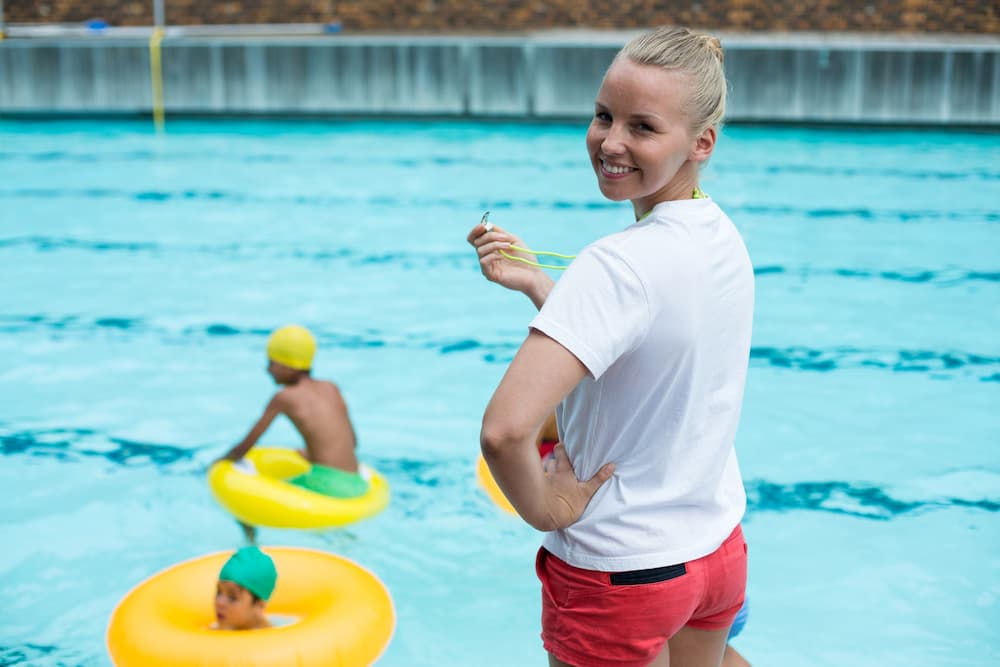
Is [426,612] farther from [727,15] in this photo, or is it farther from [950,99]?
[727,15]

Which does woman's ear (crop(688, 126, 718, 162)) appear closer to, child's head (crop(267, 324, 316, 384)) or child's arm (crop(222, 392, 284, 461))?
child's head (crop(267, 324, 316, 384))

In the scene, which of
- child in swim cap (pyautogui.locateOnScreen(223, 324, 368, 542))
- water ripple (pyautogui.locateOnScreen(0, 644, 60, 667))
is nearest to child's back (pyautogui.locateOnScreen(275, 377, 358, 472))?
child in swim cap (pyautogui.locateOnScreen(223, 324, 368, 542))

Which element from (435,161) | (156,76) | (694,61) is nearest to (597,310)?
(694,61)

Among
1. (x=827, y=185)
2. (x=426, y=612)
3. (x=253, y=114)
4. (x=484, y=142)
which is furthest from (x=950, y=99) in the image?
(x=426, y=612)

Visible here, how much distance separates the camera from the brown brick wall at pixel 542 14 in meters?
16.5

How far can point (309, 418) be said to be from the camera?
4.07 metres

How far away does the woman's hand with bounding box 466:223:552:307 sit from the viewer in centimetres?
182

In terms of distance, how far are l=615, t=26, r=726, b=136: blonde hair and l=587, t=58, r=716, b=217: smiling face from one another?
11 mm

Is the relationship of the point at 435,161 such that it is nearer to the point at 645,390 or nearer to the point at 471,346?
the point at 471,346

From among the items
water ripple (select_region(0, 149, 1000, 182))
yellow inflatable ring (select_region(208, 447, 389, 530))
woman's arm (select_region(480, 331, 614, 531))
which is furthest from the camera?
water ripple (select_region(0, 149, 1000, 182))

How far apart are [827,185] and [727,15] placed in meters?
6.73

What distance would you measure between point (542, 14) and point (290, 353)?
14380 millimetres

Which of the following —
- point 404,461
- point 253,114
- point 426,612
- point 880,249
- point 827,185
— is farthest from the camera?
point 253,114

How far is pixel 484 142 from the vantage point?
1391 centimetres
